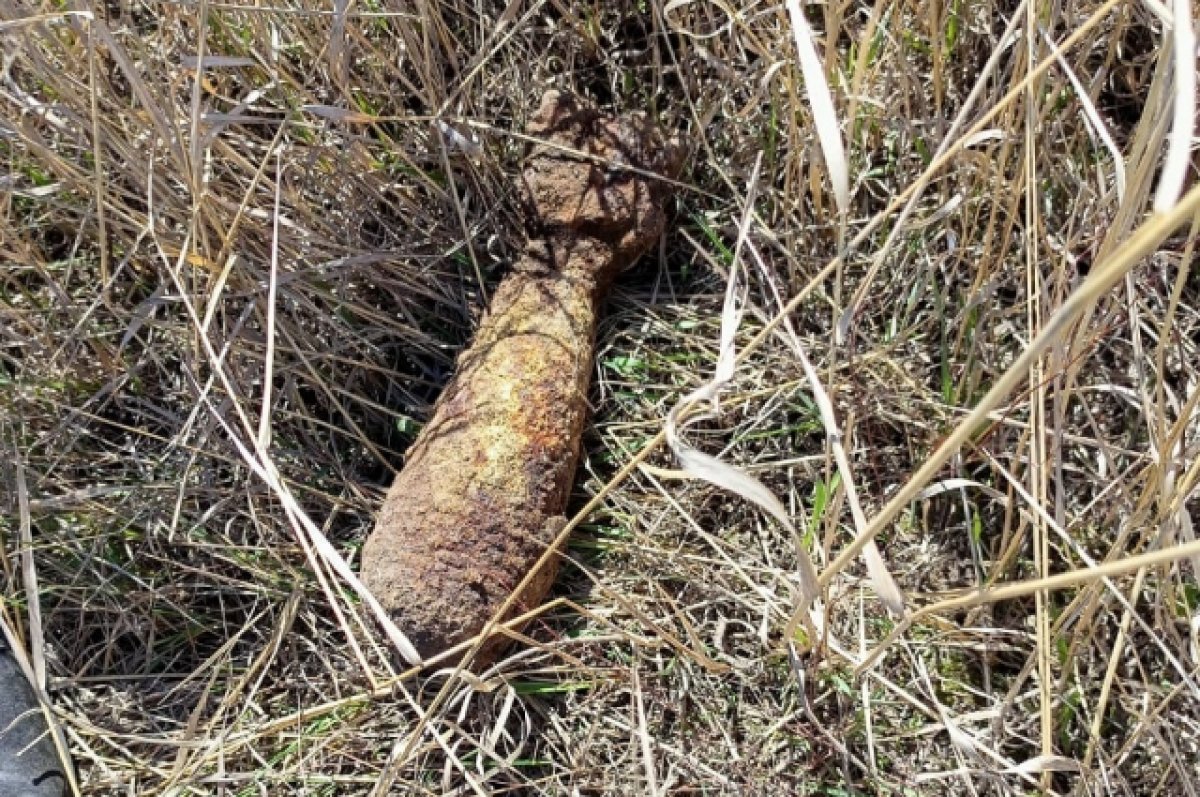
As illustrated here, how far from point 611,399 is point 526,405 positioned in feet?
0.68

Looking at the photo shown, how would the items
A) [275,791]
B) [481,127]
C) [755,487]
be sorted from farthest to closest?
1. [481,127]
2. [275,791]
3. [755,487]

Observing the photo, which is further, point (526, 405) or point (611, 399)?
point (611, 399)

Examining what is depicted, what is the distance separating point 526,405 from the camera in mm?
1463

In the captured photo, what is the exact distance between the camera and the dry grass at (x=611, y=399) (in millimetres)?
1390

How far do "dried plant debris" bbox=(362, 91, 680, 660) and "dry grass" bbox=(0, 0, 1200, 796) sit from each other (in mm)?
84

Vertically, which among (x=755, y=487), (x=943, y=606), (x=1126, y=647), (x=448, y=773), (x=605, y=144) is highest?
(x=605, y=144)

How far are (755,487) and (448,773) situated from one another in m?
0.65

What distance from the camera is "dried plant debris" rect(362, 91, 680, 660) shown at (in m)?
1.37

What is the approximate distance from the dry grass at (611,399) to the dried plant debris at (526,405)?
0.08 meters

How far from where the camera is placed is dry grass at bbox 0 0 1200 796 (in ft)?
4.56

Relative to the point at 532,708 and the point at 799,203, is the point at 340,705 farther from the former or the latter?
the point at 799,203

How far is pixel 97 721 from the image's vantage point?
154cm

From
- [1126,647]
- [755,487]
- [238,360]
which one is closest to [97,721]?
[238,360]

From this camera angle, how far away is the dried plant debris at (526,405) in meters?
1.37
